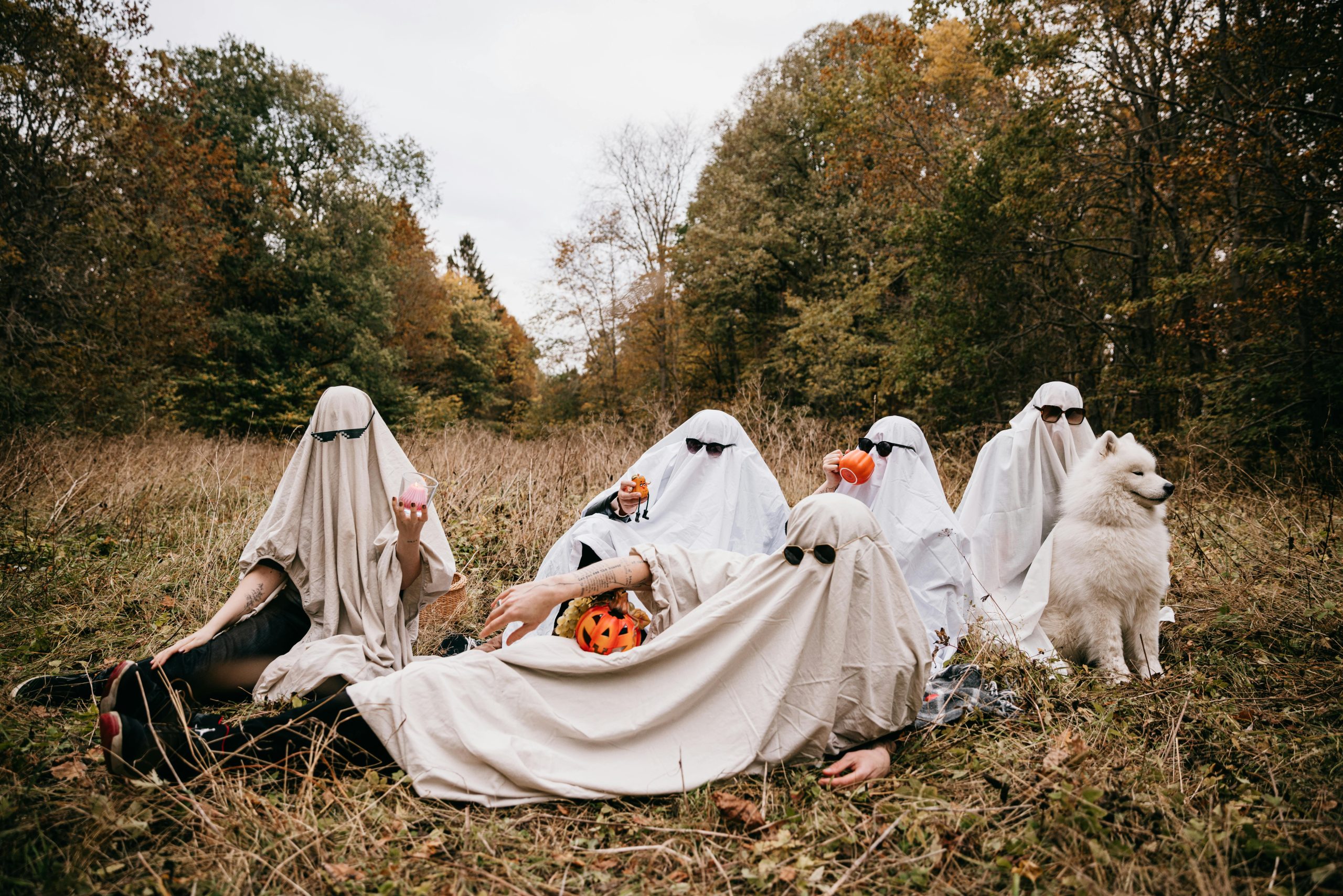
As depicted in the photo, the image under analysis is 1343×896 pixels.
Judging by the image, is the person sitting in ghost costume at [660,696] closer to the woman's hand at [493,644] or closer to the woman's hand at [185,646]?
the woman's hand at [185,646]

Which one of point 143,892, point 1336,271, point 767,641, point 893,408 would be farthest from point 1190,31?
point 143,892

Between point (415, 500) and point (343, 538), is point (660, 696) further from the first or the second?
point (343, 538)

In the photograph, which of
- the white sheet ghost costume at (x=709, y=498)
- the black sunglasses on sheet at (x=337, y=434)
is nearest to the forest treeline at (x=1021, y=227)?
the white sheet ghost costume at (x=709, y=498)

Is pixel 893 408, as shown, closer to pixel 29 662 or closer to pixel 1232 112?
pixel 1232 112

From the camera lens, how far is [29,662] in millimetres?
3766

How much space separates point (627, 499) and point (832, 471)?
143 cm

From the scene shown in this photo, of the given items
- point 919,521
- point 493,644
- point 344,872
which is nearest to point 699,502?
point 919,521

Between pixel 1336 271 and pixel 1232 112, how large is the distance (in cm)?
230

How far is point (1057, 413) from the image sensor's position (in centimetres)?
459

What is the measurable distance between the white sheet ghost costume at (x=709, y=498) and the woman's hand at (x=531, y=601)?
5.25ft

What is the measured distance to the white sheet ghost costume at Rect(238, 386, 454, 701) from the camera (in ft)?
11.1

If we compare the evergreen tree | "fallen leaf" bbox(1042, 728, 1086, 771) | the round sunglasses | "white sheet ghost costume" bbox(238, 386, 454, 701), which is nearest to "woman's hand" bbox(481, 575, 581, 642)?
"white sheet ghost costume" bbox(238, 386, 454, 701)

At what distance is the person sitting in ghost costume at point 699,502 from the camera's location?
4.38m

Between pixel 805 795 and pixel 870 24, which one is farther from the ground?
pixel 870 24
